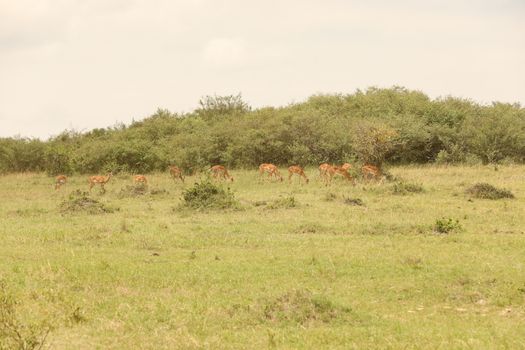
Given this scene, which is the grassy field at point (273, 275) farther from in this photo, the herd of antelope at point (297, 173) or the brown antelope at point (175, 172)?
the brown antelope at point (175, 172)

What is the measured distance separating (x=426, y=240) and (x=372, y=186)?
9960 mm

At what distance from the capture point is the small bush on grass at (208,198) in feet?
66.8

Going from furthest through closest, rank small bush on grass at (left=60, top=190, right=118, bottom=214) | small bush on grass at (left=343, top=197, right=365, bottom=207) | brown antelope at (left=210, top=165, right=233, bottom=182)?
brown antelope at (left=210, top=165, right=233, bottom=182) < small bush on grass at (left=343, top=197, right=365, bottom=207) < small bush on grass at (left=60, top=190, right=118, bottom=214)

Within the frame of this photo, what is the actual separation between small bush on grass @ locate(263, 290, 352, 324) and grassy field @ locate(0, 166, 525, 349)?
23mm

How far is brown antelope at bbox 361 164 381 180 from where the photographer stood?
84.5 feet

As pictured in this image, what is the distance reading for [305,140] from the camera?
3703cm

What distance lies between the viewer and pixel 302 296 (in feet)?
30.3

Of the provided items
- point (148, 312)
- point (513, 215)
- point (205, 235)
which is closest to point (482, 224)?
point (513, 215)

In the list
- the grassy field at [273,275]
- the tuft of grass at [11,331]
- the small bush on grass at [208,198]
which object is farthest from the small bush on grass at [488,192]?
the tuft of grass at [11,331]

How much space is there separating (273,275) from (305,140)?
1013 inches

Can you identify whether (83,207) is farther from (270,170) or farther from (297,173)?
(297,173)

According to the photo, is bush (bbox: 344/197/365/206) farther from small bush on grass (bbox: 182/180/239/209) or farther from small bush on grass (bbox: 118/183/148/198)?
small bush on grass (bbox: 118/183/148/198)

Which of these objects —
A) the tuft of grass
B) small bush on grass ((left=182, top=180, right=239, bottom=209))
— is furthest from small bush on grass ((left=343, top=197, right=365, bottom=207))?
the tuft of grass

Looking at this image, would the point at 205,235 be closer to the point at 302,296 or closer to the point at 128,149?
the point at 302,296
